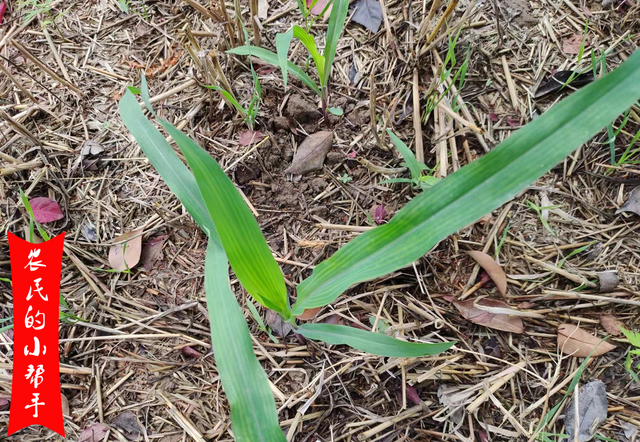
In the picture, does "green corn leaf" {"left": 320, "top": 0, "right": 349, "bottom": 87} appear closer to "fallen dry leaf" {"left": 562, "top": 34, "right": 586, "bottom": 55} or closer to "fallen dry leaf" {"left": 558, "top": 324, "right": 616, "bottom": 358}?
"fallen dry leaf" {"left": 562, "top": 34, "right": 586, "bottom": 55}

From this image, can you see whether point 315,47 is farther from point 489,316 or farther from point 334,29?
point 489,316

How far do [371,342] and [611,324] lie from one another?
570 millimetres

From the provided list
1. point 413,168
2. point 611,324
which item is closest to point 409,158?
point 413,168

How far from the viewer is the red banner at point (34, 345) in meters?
0.87

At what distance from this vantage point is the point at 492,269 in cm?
94

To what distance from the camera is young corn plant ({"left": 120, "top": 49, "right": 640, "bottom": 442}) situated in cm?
58

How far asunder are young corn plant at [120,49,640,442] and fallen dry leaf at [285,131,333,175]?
1.15ft

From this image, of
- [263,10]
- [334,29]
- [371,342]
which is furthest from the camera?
[263,10]

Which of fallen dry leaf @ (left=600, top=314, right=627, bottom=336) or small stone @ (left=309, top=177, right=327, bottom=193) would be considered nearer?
fallen dry leaf @ (left=600, top=314, right=627, bottom=336)

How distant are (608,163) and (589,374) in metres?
0.51

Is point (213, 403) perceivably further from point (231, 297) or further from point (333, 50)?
point (333, 50)

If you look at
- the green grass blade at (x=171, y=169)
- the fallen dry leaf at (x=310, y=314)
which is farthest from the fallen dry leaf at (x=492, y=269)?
the green grass blade at (x=171, y=169)

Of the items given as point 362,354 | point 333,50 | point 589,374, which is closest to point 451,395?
point 362,354

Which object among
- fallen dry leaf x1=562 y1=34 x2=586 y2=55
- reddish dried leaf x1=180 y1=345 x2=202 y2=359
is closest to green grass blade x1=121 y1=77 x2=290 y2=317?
reddish dried leaf x1=180 y1=345 x2=202 y2=359
